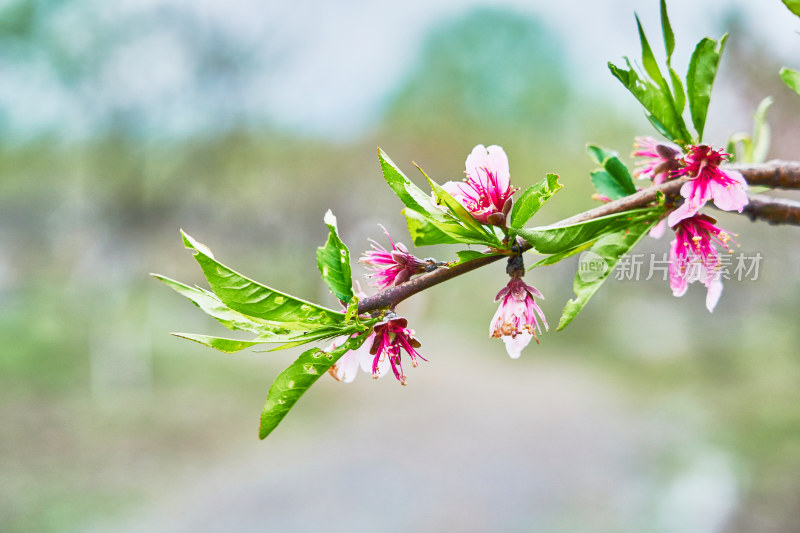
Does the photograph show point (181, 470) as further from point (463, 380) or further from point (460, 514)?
point (463, 380)

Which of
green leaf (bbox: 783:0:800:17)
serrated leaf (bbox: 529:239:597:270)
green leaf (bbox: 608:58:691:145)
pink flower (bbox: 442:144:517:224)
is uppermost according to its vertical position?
green leaf (bbox: 783:0:800:17)

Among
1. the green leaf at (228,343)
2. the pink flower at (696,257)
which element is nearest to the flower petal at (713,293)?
the pink flower at (696,257)

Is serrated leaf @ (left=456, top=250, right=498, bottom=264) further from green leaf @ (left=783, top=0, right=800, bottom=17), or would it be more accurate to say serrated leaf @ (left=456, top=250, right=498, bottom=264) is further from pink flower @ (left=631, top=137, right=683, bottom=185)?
green leaf @ (left=783, top=0, right=800, bottom=17)

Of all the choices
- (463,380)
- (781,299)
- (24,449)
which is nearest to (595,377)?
(463,380)

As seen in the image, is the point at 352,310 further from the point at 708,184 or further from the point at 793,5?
the point at 793,5

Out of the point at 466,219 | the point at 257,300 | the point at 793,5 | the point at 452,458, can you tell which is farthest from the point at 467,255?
the point at 452,458

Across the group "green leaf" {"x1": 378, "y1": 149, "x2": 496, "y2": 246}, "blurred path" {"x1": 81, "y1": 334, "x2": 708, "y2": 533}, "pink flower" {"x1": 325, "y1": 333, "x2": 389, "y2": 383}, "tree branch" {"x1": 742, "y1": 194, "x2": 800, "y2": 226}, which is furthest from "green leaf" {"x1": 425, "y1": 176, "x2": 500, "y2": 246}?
"blurred path" {"x1": 81, "y1": 334, "x2": 708, "y2": 533}
